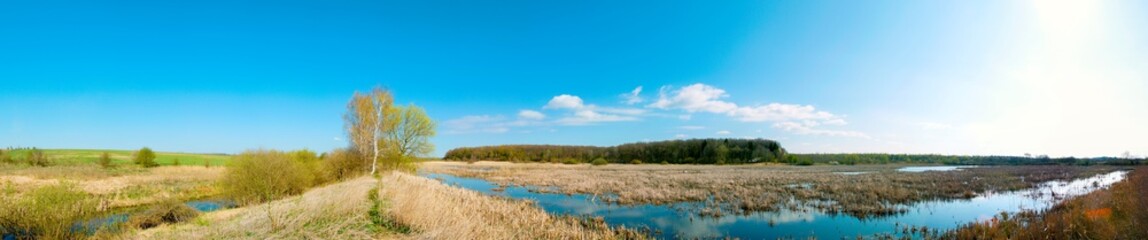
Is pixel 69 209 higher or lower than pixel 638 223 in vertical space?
higher

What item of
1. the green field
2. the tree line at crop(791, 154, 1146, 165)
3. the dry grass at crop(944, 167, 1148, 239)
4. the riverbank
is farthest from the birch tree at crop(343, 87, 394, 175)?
the tree line at crop(791, 154, 1146, 165)

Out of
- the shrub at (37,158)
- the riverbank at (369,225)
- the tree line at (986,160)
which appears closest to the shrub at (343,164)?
the riverbank at (369,225)

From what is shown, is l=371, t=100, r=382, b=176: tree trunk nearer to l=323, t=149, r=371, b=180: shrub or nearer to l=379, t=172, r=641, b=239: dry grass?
l=323, t=149, r=371, b=180: shrub

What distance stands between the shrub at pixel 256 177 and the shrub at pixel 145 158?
41.1 meters

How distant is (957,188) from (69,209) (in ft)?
A: 130

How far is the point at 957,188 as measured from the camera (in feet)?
91.3

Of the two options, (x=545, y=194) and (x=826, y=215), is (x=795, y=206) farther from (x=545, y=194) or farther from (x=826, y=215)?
(x=545, y=194)

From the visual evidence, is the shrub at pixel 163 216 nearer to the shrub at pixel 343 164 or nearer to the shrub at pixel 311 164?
the shrub at pixel 311 164

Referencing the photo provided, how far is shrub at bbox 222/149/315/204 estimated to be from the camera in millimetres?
20578

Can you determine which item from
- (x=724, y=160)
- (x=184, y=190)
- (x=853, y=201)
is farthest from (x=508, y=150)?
(x=853, y=201)

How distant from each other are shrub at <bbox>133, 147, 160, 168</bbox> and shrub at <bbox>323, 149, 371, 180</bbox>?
117 ft

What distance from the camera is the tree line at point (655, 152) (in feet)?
345

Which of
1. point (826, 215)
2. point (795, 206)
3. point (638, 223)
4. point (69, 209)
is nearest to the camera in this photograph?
point (69, 209)

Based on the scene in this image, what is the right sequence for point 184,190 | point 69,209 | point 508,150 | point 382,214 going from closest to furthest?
1. point 69,209
2. point 382,214
3. point 184,190
4. point 508,150
